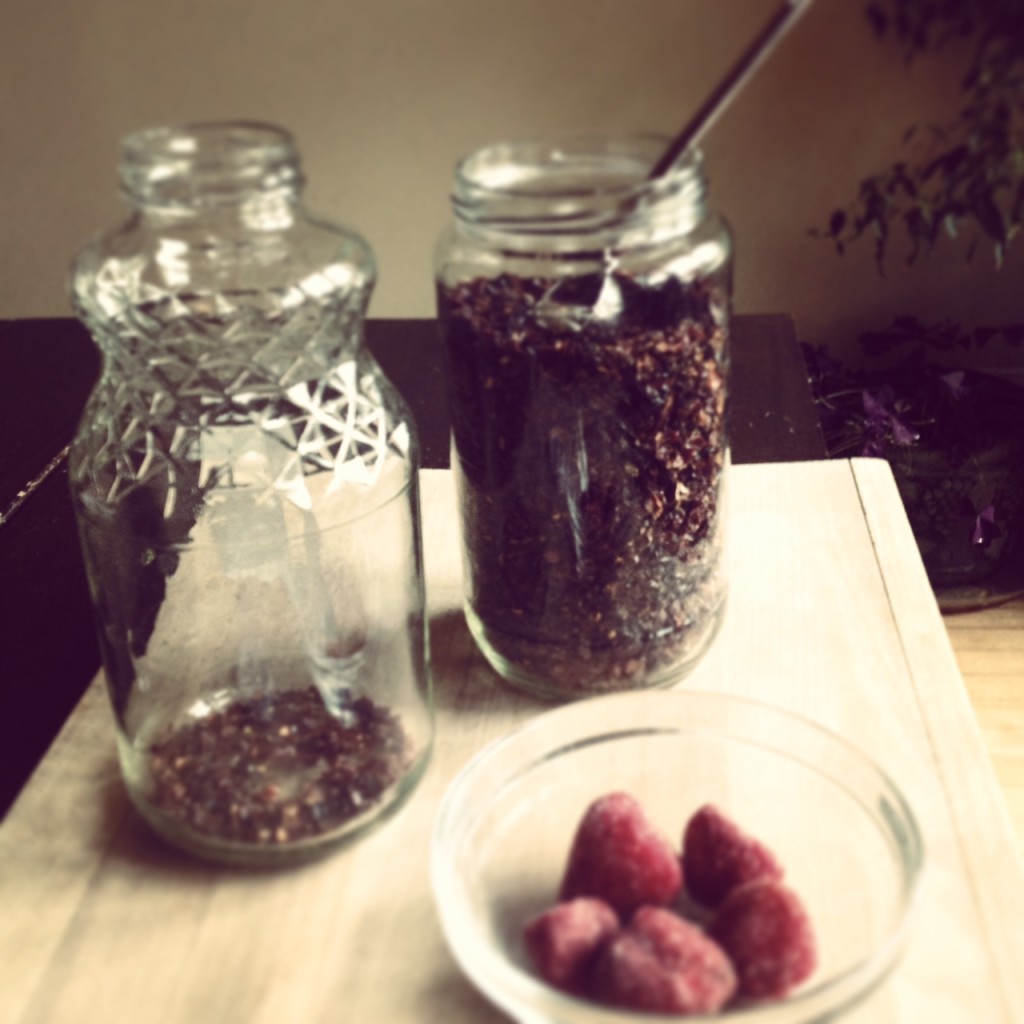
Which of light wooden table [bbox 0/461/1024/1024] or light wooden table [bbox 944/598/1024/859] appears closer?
light wooden table [bbox 0/461/1024/1024]

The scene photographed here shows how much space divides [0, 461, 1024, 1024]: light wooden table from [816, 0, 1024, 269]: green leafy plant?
225mm

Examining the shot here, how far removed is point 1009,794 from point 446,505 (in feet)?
2.02

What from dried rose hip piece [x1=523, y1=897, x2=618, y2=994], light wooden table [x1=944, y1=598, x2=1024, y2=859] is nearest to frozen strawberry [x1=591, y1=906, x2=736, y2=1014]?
dried rose hip piece [x1=523, y1=897, x2=618, y2=994]

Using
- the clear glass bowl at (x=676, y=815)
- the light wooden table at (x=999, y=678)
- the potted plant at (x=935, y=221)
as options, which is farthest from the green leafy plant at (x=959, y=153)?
the light wooden table at (x=999, y=678)

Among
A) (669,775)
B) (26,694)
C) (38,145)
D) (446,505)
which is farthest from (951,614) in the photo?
(38,145)

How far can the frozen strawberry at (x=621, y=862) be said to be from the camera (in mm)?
460

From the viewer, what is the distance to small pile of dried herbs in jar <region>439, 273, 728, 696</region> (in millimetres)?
517

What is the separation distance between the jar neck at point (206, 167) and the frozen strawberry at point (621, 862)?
27 centimetres

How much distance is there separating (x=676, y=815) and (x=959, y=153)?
288mm

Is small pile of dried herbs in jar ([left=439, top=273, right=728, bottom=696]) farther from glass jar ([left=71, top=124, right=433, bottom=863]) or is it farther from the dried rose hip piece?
the dried rose hip piece

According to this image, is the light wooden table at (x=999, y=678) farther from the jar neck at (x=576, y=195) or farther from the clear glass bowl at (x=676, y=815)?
the jar neck at (x=576, y=195)

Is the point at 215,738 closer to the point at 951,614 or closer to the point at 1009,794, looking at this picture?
A: the point at 1009,794

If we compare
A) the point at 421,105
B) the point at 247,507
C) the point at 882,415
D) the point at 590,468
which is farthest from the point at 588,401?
the point at 882,415

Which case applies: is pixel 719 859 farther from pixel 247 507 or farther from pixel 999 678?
pixel 999 678
